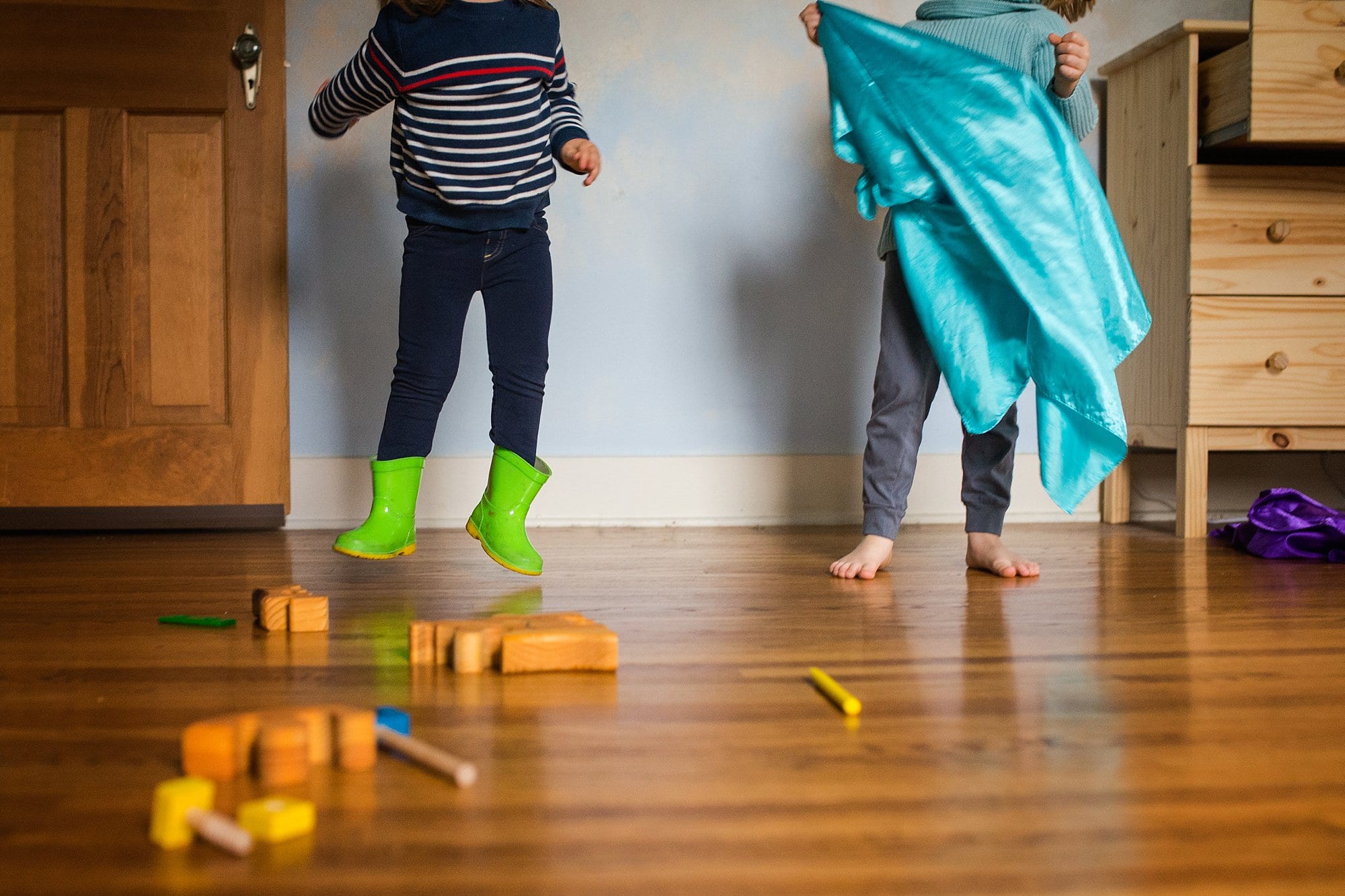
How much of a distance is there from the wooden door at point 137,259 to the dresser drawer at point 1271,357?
1.69 m

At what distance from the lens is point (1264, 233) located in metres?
1.96

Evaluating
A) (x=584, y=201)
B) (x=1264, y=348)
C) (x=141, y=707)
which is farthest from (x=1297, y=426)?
(x=141, y=707)

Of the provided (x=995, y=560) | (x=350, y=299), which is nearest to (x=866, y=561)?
(x=995, y=560)

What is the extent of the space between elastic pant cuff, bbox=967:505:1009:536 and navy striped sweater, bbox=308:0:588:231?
0.77 metres

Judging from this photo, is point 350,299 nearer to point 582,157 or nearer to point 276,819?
point 582,157

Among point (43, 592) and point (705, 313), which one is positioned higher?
point (705, 313)

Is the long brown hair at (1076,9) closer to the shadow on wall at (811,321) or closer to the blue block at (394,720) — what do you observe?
the shadow on wall at (811,321)

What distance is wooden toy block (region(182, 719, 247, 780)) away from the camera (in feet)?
2.11

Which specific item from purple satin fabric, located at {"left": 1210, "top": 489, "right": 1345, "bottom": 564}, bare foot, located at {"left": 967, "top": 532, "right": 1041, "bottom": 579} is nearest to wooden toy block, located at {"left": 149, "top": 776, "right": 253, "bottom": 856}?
bare foot, located at {"left": 967, "top": 532, "right": 1041, "bottom": 579}

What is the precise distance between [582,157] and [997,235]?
56cm

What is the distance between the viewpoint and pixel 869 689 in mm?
875

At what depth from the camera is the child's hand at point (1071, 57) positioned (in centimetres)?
143

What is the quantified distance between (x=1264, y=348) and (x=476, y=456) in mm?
1439

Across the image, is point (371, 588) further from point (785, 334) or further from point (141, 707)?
point (785, 334)
